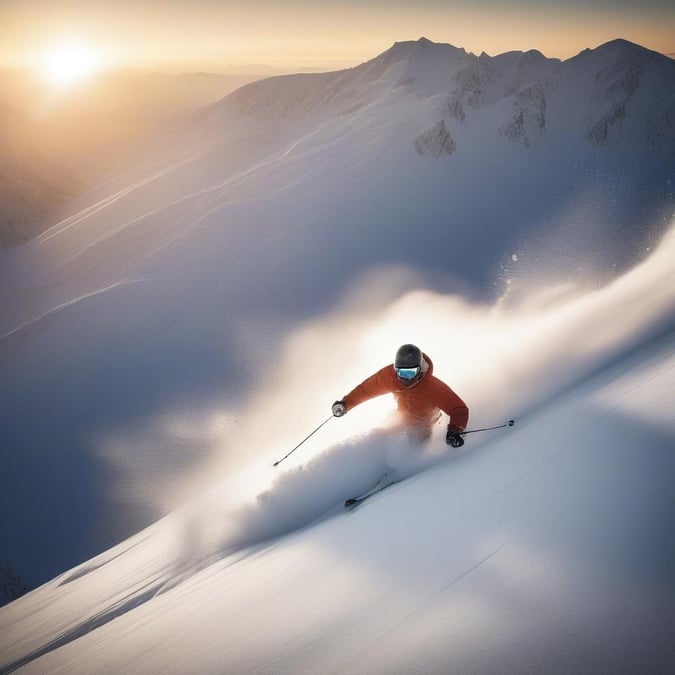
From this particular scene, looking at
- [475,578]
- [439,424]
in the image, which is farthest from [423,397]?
[475,578]

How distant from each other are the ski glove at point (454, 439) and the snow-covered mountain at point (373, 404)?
19cm

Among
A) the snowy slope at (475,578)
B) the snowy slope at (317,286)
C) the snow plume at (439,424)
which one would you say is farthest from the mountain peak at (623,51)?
the snowy slope at (475,578)

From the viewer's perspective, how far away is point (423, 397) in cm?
598

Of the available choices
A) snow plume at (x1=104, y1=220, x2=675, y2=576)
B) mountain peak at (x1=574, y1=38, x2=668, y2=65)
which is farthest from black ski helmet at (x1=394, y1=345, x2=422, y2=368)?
mountain peak at (x1=574, y1=38, x2=668, y2=65)

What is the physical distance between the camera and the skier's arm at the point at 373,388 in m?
6.44

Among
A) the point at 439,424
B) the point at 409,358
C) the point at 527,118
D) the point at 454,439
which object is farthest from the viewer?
the point at 527,118

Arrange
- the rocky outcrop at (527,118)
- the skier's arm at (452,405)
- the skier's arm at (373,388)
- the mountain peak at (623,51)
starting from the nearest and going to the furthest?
the skier's arm at (452,405) < the skier's arm at (373,388) < the rocky outcrop at (527,118) < the mountain peak at (623,51)

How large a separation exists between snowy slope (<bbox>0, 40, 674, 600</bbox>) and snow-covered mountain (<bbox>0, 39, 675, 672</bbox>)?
161mm

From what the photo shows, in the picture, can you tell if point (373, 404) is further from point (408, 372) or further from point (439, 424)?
point (408, 372)

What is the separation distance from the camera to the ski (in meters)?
5.54

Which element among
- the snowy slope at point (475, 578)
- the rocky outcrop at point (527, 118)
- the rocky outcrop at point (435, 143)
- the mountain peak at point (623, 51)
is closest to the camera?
the snowy slope at point (475, 578)

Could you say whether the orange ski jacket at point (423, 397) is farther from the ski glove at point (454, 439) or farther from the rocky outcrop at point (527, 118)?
the rocky outcrop at point (527, 118)

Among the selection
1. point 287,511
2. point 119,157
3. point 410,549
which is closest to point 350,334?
point 287,511

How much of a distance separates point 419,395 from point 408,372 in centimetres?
49
